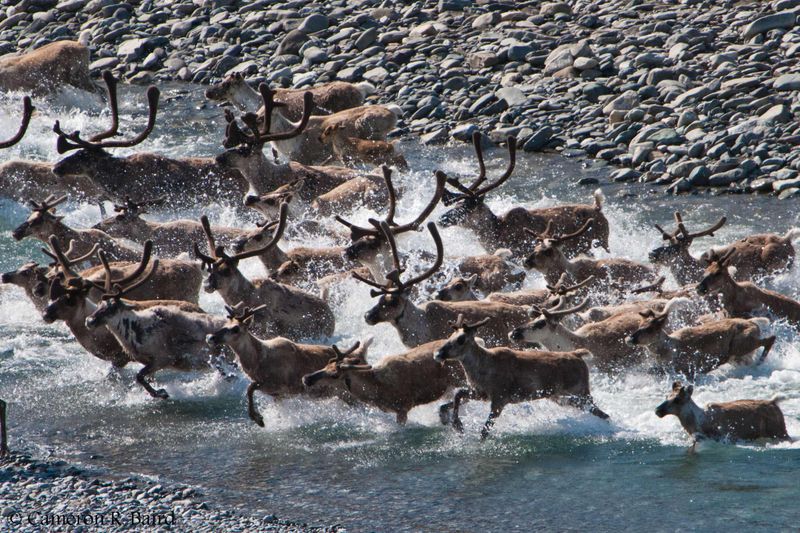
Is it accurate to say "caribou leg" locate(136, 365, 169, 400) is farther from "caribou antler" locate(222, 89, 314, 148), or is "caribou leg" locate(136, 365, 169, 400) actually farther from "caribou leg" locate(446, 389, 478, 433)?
"caribou antler" locate(222, 89, 314, 148)

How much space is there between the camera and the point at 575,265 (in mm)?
12164

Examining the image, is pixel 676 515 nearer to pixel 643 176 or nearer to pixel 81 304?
pixel 81 304

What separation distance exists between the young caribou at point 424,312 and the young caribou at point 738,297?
177 cm

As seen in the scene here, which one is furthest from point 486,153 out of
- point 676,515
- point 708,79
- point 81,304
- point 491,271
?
point 676,515

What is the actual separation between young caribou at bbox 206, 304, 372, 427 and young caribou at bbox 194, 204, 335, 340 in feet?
3.64

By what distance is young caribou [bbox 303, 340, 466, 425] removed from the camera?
9.68 m

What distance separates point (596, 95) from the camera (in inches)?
691

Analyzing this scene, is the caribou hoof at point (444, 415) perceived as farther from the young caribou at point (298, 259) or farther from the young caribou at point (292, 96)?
the young caribou at point (292, 96)

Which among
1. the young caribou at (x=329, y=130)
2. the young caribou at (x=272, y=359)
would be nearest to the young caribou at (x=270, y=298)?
the young caribou at (x=272, y=359)

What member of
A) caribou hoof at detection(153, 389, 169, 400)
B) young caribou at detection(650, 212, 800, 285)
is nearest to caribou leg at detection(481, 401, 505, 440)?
caribou hoof at detection(153, 389, 169, 400)

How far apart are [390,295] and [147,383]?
207 centimetres

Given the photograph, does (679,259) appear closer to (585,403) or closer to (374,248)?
(374,248)

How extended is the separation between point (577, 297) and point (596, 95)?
6333mm

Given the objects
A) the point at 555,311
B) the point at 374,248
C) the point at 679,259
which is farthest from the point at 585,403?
the point at 679,259
